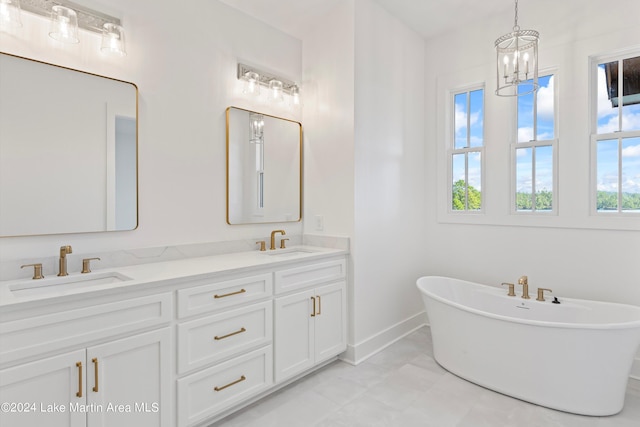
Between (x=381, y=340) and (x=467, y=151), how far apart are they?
1.98 metres

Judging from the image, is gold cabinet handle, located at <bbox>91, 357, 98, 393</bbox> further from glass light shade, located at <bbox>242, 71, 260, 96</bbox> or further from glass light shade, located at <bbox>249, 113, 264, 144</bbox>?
glass light shade, located at <bbox>242, 71, 260, 96</bbox>

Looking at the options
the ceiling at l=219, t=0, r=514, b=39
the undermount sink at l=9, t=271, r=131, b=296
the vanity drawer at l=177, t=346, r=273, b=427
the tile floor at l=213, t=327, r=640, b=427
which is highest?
the ceiling at l=219, t=0, r=514, b=39

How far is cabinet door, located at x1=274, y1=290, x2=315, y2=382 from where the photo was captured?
2.34 m

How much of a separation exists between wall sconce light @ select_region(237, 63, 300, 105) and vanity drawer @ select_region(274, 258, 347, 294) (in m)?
1.45

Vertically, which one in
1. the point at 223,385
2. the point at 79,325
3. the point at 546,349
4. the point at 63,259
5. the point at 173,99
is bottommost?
the point at 223,385

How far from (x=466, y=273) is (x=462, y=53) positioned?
2.14 meters

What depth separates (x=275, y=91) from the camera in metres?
2.96

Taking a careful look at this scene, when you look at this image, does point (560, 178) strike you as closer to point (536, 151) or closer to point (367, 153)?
point (536, 151)

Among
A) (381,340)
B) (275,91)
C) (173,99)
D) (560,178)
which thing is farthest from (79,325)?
(560,178)

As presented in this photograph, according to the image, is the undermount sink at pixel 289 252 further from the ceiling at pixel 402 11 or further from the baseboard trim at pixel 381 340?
the ceiling at pixel 402 11

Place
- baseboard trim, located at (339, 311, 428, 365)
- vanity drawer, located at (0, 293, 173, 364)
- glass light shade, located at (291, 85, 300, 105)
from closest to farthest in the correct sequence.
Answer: vanity drawer, located at (0, 293, 173, 364)
baseboard trim, located at (339, 311, 428, 365)
glass light shade, located at (291, 85, 300, 105)

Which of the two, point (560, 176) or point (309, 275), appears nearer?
point (309, 275)

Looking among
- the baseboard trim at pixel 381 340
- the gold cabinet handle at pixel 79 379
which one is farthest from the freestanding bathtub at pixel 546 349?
the gold cabinet handle at pixel 79 379

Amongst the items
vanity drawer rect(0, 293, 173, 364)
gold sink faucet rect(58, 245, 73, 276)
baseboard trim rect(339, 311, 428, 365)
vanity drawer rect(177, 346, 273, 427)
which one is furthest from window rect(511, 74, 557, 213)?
gold sink faucet rect(58, 245, 73, 276)
